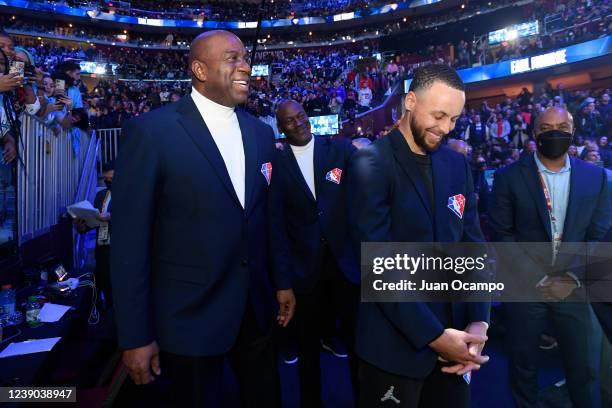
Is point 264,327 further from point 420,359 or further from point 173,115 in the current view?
point 173,115

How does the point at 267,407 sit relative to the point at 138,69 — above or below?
below

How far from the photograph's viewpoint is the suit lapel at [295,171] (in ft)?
9.44

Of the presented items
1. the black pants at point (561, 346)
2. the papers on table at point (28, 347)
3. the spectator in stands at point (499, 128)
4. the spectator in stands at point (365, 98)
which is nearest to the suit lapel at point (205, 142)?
the papers on table at point (28, 347)

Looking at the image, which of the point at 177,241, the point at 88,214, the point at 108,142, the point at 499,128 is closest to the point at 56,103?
the point at 88,214

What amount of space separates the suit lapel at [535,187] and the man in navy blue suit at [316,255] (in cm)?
120

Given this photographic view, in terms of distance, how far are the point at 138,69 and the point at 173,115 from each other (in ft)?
103

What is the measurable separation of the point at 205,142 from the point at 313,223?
1.29 metres

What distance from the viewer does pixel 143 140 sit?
158 centimetres

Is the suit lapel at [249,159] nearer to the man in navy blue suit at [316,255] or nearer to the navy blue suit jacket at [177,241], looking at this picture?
the navy blue suit jacket at [177,241]

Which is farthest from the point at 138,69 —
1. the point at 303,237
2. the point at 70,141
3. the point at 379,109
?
the point at 303,237

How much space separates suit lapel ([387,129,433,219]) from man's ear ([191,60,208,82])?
35.0 inches

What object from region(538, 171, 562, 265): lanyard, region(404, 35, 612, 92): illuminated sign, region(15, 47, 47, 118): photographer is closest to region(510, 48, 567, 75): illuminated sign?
region(404, 35, 612, 92): illuminated sign

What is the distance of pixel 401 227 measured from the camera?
1.57 m

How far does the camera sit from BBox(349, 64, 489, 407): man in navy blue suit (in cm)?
148
